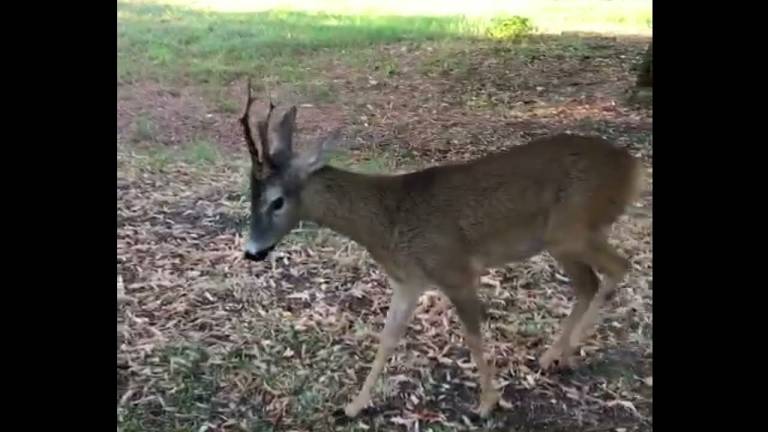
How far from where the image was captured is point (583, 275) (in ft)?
13.0

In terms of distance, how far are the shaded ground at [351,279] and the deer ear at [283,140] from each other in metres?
0.99

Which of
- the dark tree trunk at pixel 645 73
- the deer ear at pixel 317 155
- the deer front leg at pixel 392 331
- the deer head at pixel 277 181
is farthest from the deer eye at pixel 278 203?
the dark tree trunk at pixel 645 73

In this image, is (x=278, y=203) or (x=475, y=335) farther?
(x=475, y=335)

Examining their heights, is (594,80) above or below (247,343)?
above

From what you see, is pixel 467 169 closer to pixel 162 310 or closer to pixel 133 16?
pixel 162 310

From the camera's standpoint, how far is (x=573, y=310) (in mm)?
4023

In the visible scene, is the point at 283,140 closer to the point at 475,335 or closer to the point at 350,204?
the point at 350,204

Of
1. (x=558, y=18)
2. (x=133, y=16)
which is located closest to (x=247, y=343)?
(x=133, y=16)

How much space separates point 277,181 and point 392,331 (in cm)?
74

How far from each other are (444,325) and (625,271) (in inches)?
31.7

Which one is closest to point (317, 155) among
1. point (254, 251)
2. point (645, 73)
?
point (254, 251)

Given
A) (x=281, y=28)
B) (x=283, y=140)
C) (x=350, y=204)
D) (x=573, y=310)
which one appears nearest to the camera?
(x=283, y=140)

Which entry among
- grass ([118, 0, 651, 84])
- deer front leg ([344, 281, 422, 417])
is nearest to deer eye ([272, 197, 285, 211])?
deer front leg ([344, 281, 422, 417])
